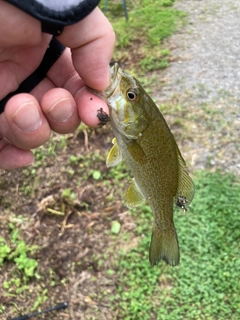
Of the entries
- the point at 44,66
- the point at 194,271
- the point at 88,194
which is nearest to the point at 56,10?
the point at 44,66

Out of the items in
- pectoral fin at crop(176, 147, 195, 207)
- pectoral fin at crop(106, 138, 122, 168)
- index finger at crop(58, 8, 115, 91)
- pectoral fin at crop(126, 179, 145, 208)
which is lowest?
pectoral fin at crop(126, 179, 145, 208)

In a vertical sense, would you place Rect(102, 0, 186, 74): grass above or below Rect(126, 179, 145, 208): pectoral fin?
below

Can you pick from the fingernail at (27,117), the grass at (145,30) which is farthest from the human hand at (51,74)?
the grass at (145,30)

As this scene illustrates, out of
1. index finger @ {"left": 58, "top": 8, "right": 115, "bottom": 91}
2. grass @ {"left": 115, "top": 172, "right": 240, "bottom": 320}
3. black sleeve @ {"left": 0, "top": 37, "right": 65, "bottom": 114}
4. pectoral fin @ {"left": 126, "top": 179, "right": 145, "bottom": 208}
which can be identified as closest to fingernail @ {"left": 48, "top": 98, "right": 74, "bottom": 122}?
index finger @ {"left": 58, "top": 8, "right": 115, "bottom": 91}

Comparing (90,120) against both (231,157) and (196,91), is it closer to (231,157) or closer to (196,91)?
(231,157)

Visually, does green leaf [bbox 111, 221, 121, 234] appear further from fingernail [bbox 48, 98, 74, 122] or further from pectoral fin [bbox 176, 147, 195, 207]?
fingernail [bbox 48, 98, 74, 122]

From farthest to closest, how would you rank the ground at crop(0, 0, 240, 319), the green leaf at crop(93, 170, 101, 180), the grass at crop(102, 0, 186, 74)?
the grass at crop(102, 0, 186, 74), the green leaf at crop(93, 170, 101, 180), the ground at crop(0, 0, 240, 319)
